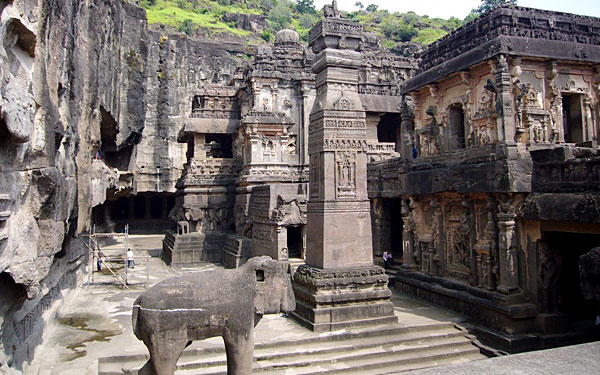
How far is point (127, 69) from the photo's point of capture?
23094mm

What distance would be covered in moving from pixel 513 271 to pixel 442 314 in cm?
207

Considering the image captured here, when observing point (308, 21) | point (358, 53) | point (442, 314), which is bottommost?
point (442, 314)

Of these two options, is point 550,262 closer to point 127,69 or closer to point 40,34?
point 40,34

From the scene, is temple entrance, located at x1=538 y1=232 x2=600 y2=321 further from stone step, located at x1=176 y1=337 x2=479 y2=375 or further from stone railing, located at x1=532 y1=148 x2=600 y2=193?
stone step, located at x1=176 y1=337 x2=479 y2=375

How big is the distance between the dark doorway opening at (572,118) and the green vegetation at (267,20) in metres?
37.9

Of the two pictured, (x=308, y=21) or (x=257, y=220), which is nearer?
(x=257, y=220)

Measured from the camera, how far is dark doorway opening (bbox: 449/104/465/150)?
516 inches

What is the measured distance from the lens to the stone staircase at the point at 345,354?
7766 mm

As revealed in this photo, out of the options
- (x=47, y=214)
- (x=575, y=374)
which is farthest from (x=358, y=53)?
(x=575, y=374)

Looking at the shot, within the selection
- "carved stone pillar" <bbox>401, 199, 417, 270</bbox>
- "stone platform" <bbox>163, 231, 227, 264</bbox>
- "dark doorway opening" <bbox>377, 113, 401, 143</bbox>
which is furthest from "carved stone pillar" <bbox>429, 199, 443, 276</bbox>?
"dark doorway opening" <bbox>377, 113, 401, 143</bbox>

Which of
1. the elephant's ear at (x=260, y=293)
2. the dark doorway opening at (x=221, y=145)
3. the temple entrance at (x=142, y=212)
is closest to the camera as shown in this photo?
the elephant's ear at (x=260, y=293)

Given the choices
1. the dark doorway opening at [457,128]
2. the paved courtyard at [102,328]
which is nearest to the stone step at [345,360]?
the paved courtyard at [102,328]

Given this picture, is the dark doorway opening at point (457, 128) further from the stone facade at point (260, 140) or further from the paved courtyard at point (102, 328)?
the stone facade at point (260, 140)

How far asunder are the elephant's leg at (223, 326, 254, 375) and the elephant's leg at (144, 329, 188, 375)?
2.01ft
